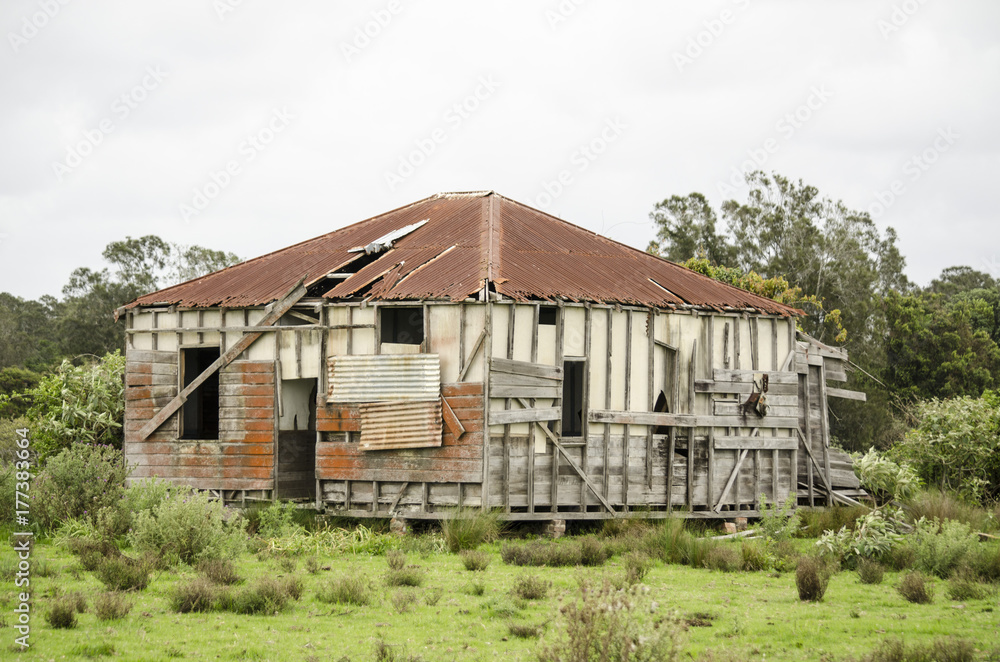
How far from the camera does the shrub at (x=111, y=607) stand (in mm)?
9281

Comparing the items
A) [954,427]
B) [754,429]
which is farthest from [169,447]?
[954,427]

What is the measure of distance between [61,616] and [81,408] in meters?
11.9

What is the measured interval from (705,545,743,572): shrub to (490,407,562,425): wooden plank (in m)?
3.54

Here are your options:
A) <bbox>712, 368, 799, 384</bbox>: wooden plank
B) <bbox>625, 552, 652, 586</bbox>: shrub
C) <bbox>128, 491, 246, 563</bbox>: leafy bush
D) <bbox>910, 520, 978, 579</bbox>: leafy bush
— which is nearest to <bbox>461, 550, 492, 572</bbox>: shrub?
<bbox>625, 552, 652, 586</bbox>: shrub

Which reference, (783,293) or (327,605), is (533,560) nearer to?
(327,605)

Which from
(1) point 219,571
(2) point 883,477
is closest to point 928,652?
(1) point 219,571

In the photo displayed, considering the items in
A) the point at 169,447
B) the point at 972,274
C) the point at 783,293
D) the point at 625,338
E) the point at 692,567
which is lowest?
the point at 692,567

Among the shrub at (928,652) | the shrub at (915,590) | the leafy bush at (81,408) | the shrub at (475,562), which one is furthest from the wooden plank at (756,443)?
the leafy bush at (81,408)

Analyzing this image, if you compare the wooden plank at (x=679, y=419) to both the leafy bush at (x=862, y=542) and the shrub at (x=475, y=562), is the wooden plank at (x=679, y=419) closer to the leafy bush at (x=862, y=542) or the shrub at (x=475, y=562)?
the leafy bush at (x=862, y=542)

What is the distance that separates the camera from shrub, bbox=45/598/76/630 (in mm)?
8984

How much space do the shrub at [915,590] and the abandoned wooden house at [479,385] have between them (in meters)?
5.74

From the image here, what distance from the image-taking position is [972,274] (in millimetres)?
62312

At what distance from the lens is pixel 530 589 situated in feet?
35.1

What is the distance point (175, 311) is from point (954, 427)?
16.6m
